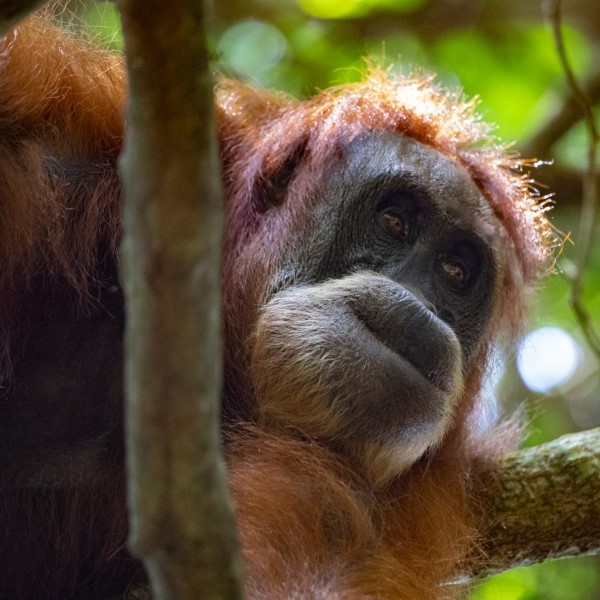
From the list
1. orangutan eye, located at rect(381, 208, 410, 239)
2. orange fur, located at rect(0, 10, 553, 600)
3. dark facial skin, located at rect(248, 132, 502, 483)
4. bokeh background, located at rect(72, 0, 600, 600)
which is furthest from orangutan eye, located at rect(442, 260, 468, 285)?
bokeh background, located at rect(72, 0, 600, 600)

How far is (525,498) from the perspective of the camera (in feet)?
12.6

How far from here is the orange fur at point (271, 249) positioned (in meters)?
3.25

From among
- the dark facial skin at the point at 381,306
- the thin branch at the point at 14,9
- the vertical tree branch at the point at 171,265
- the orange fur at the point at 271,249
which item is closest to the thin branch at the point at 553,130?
the orange fur at the point at 271,249

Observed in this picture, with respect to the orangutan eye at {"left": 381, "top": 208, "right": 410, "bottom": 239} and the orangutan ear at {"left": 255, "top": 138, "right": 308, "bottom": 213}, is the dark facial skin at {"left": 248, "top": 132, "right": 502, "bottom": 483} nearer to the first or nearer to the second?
the orangutan eye at {"left": 381, "top": 208, "right": 410, "bottom": 239}

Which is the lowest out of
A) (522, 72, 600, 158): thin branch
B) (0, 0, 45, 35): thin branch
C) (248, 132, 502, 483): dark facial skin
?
(248, 132, 502, 483): dark facial skin

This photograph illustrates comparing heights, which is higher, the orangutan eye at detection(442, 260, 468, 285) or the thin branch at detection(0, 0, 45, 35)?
the thin branch at detection(0, 0, 45, 35)

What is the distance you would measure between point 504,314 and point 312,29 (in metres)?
3.00

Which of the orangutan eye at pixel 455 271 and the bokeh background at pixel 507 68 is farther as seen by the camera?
the bokeh background at pixel 507 68

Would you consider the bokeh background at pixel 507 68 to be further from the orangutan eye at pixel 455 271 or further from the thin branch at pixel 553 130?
the orangutan eye at pixel 455 271

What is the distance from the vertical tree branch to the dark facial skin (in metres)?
1.74

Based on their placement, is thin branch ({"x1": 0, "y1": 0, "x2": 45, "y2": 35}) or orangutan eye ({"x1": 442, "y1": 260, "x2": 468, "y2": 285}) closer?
thin branch ({"x1": 0, "y1": 0, "x2": 45, "y2": 35})

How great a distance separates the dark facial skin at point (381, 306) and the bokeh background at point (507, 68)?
5.84ft

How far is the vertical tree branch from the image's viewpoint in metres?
1.48

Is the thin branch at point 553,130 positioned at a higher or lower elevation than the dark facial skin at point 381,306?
higher
